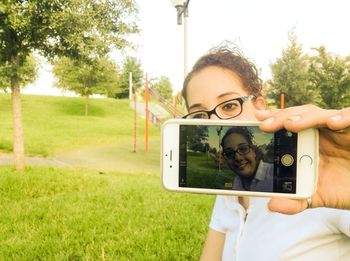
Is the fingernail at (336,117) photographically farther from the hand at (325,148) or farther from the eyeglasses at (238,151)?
the eyeglasses at (238,151)

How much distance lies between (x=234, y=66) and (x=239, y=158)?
0.89 m

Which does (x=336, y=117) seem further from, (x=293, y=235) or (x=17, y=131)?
(x=17, y=131)

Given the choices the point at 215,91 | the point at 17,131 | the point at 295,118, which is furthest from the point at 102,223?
the point at 17,131

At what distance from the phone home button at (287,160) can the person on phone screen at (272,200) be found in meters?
0.10

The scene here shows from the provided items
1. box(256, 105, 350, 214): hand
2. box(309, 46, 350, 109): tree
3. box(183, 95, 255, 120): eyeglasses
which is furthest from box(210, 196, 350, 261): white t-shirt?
box(309, 46, 350, 109): tree

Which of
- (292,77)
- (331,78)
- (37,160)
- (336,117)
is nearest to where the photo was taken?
(336,117)

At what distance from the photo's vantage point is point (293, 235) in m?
1.45

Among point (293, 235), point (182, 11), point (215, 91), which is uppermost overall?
point (182, 11)

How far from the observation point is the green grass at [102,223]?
411 cm

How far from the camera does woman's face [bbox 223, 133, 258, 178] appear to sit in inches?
53.7

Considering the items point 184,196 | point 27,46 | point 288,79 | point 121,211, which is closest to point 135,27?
point 27,46

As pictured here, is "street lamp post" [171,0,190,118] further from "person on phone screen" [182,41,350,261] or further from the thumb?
the thumb

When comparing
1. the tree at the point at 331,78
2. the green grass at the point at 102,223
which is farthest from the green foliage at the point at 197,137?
the tree at the point at 331,78

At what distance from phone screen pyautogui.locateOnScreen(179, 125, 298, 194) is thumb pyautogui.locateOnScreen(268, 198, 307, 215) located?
0.20 feet
